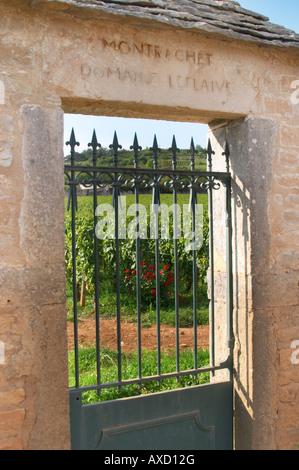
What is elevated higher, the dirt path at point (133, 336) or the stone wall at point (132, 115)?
the stone wall at point (132, 115)

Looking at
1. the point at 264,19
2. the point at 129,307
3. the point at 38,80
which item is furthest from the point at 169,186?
the point at 129,307

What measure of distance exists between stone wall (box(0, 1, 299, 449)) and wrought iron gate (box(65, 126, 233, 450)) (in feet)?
0.47

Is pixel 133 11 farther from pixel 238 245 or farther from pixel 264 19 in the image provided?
pixel 238 245

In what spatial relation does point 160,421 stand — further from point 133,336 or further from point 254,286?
point 133,336

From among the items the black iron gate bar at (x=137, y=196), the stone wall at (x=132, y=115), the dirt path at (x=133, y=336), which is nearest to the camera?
the stone wall at (x=132, y=115)

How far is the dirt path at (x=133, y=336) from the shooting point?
21.7ft

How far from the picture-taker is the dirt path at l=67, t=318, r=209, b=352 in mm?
6617

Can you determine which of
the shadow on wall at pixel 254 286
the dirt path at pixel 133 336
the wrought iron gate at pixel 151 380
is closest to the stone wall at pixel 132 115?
the shadow on wall at pixel 254 286

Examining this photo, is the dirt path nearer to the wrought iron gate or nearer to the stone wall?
the wrought iron gate

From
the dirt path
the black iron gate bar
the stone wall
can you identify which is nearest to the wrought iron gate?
the black iron gate bar

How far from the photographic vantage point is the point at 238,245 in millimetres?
3359

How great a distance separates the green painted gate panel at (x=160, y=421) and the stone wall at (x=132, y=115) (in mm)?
169

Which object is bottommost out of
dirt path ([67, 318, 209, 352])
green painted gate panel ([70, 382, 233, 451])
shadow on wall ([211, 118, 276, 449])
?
dirt path ([67, 318, 209, 352])

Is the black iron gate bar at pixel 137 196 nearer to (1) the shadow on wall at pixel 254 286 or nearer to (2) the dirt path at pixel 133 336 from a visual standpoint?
(1) the shadow on wall at pixel 254 286
